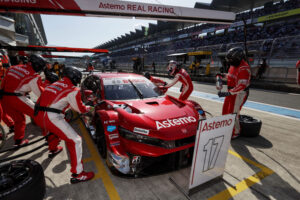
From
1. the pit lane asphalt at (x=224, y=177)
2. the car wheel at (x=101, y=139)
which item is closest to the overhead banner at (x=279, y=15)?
the pit lane asphalt at (x=224, y=177)

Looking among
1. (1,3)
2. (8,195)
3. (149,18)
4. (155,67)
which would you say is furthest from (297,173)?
(155,67)

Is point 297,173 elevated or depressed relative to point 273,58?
depressed

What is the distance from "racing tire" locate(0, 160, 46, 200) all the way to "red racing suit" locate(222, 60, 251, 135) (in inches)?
153

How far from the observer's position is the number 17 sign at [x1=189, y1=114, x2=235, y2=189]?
6.73 feet

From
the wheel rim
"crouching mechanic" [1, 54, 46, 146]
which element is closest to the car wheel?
the wheel rim

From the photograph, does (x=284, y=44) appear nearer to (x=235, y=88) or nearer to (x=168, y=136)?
(x=235, y=88)

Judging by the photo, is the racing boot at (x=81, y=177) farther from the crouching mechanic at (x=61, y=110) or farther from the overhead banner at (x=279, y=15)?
the overhead banner at (x=279, y=15)

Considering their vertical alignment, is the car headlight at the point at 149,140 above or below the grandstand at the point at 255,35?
below

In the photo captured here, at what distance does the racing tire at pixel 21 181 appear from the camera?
181 cm

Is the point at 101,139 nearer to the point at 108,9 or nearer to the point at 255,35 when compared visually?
the point at 108,9

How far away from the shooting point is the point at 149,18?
7219 mm

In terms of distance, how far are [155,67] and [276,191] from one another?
88.3 ft

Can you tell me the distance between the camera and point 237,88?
12.0ft

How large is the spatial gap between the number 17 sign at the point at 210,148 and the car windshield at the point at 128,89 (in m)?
1.76
